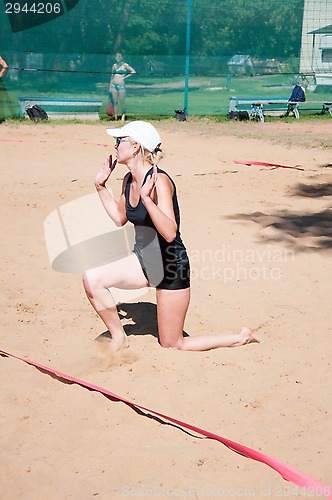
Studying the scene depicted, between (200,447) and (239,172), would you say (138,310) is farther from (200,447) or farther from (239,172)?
(239,172)

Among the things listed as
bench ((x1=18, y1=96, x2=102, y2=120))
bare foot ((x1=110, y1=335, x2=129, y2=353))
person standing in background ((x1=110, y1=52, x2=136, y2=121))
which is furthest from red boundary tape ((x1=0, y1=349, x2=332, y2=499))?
bench ((x1=18, y1=96, x2=102, y2=120))

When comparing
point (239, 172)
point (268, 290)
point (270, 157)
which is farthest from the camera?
point (270, 157)

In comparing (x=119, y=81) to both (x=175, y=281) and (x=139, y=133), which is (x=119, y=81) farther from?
(x=175, y=281)

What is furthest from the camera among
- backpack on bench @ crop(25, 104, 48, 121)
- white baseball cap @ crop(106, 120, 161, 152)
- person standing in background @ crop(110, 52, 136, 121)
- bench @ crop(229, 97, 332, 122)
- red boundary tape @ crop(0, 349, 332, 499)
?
bench @ crop(229, 97, 332, 122)

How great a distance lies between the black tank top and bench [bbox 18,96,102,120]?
1276cm

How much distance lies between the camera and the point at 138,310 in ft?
16.3

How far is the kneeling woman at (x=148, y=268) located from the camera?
4.08 metres

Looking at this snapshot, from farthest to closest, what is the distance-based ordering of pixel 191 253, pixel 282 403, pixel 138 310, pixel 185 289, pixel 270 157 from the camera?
pixel 270 157, pixel 191 253, pixel 138 310, pixel 185 289, pixel 282 403

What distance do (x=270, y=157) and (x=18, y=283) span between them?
21.4 feet

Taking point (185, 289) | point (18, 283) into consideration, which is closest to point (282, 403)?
point (185, 289)

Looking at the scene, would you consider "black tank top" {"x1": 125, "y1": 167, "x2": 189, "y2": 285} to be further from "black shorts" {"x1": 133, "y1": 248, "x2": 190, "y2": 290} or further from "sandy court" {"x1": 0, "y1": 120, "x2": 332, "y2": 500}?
"sandy court" {"x1": 0, "y1": 120, "x2": 332, "y2": 500}

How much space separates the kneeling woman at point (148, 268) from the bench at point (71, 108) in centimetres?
1266

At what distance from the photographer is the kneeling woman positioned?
408 cm

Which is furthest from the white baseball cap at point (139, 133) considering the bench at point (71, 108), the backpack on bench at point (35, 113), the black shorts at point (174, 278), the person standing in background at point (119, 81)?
the bench at point (71, 108)
